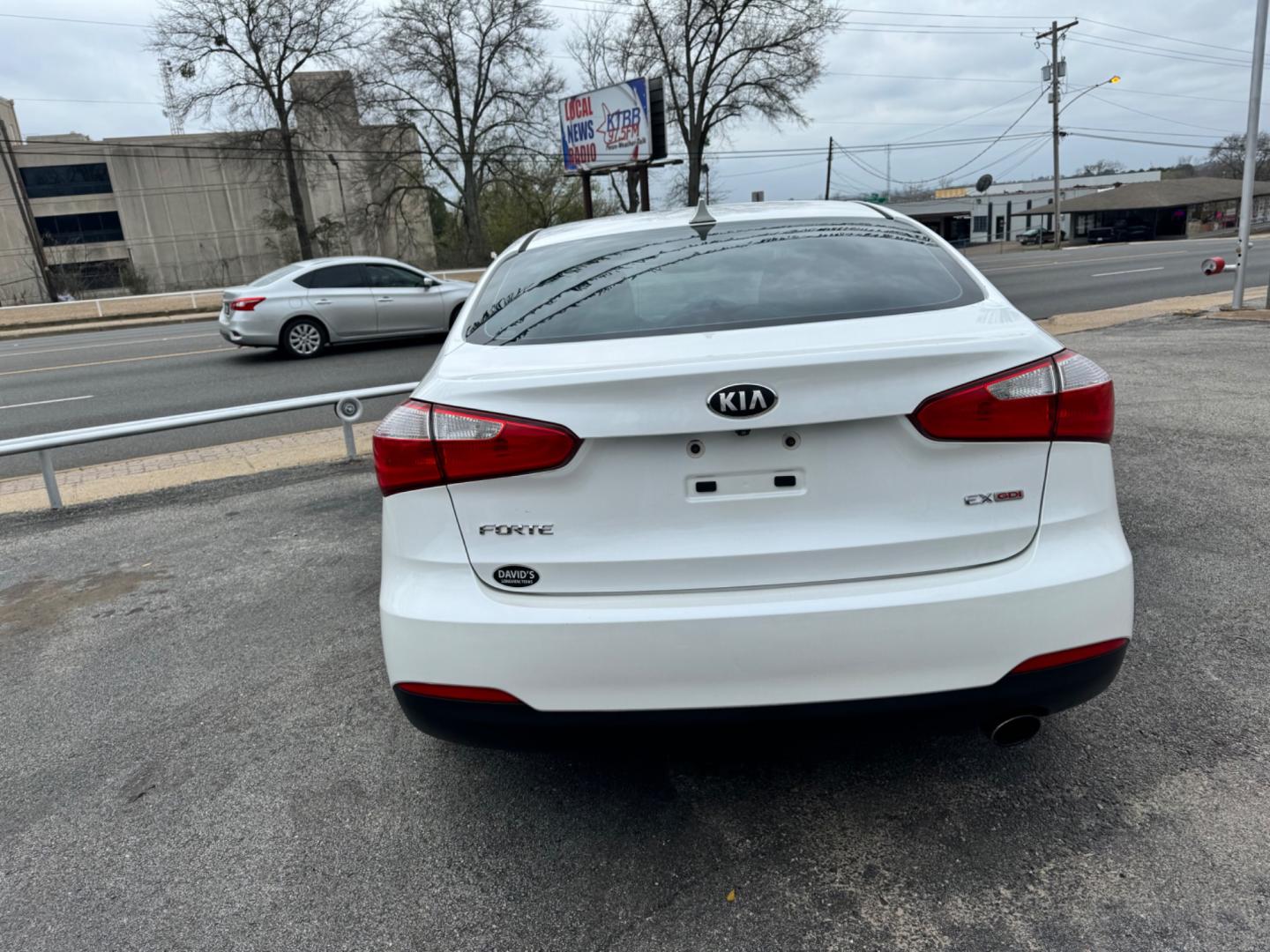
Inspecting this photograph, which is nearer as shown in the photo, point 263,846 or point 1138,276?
point 263,846

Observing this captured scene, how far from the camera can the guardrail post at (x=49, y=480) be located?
6.04 m

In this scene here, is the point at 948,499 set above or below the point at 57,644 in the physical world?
above

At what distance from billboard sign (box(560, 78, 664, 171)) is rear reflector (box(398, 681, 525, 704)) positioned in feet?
98.2

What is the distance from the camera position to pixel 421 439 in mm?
2246

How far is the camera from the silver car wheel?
14.4 m

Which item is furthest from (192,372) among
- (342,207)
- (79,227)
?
(79,227)

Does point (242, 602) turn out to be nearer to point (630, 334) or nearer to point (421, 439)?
point (421, 439)

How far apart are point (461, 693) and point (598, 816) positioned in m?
0.66

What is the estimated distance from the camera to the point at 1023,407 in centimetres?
214

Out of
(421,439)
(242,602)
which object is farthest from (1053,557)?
(242,602)

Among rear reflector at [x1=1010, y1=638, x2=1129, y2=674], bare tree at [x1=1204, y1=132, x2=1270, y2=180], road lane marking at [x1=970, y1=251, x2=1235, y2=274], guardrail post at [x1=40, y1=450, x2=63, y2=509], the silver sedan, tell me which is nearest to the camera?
rear reflector at [x1=1010, y1=638, x2=1129, y2=674]

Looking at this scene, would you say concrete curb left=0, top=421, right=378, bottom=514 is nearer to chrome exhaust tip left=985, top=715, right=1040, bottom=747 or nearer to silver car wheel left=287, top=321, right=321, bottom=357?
chrome exhaust tip left=985, top=715, right=1040, bottom=747

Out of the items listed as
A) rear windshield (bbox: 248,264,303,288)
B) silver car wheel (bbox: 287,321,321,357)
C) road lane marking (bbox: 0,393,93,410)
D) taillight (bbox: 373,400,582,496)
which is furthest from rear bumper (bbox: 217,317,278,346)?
taillight (bbox: 373,400,582,496)

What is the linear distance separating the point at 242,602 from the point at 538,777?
7.41 feet
